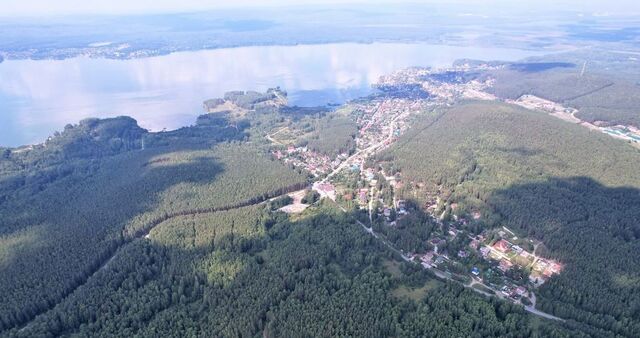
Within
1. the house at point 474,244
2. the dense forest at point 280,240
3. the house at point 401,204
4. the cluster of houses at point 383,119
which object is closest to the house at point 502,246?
the house at point 474,244

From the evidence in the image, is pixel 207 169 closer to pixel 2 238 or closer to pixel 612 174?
pixel 2 238

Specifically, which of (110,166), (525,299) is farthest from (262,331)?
(110,166)

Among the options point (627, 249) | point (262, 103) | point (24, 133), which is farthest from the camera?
point (262, 103)

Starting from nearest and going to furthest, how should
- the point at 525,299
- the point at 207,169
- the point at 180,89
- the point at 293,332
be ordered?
the point at 293,332
the point at 525,299
the point at 207,169
the point at 180,89

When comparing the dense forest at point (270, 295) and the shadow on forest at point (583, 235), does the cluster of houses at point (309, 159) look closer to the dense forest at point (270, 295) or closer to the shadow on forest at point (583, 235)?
the dense forest at point (270, 295)

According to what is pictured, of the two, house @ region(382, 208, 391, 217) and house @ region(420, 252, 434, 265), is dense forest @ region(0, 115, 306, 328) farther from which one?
house @ region(420, 252, 434, 265)
